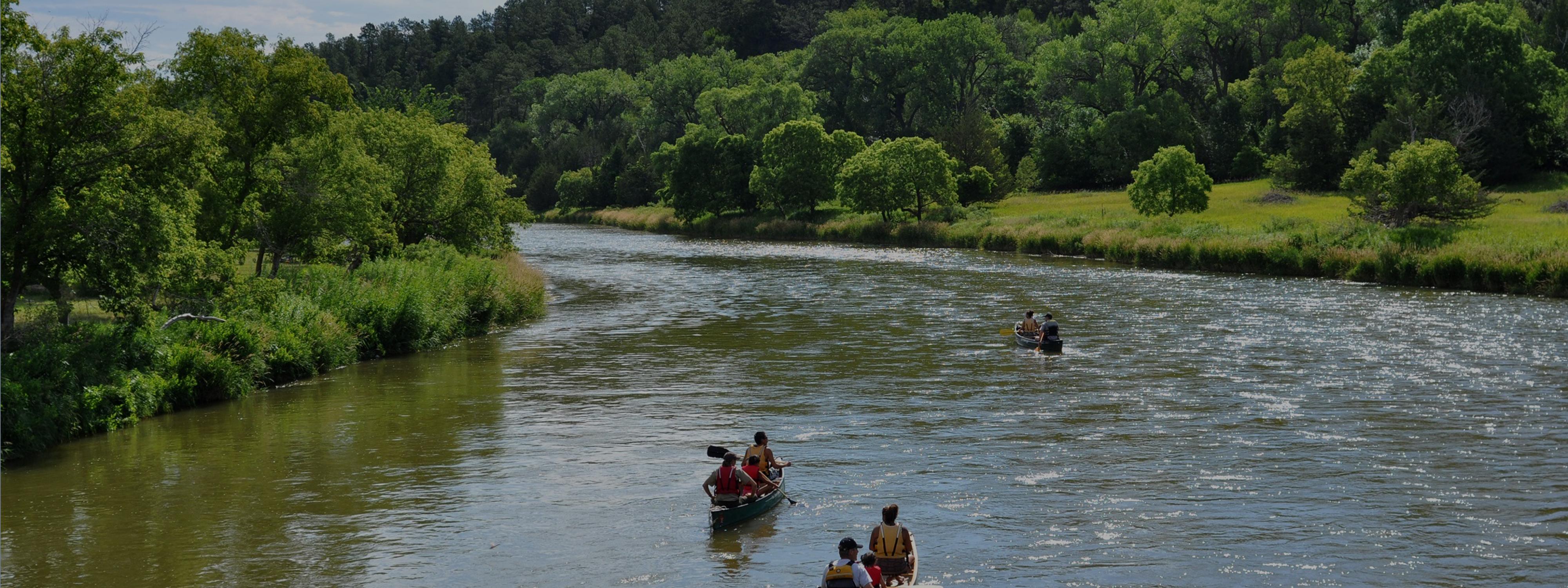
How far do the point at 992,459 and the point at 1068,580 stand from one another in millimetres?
7735

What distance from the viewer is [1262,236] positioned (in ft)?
228

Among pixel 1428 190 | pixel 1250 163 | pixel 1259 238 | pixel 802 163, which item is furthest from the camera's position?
pixel 802 163

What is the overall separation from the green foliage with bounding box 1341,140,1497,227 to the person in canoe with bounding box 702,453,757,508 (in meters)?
55.9

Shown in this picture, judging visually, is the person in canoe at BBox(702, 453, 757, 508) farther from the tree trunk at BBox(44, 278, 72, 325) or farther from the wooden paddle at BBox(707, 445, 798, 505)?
the tree trunk at BBox(44, 278, 72, 325)

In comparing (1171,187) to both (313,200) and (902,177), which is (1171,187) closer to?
(902,177)

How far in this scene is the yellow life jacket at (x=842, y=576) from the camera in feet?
52.7

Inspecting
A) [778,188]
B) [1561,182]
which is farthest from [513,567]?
[778,188]

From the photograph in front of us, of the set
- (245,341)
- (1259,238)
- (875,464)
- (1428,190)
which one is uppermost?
(1428,190)

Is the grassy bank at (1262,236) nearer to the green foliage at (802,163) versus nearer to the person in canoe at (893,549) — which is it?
the green foliage at (802,163)

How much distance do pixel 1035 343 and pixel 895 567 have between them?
2497 cm

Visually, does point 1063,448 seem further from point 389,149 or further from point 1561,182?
point 1561,182

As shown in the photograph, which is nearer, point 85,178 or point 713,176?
point 85,178

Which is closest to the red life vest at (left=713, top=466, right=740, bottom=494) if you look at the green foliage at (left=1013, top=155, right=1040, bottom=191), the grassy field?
the grassy field

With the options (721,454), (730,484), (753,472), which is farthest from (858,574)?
(721,454)
